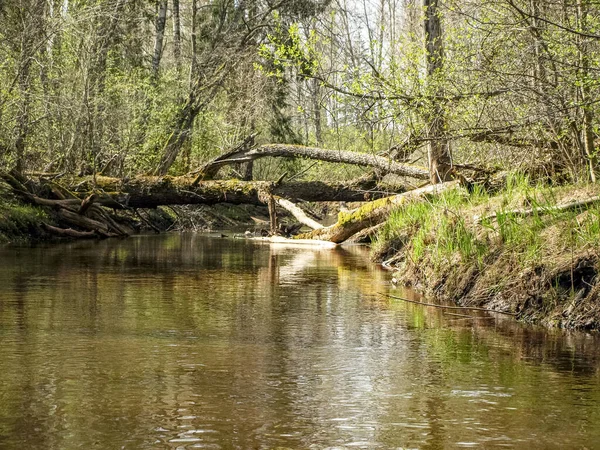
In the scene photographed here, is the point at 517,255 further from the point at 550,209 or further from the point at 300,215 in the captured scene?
the point at 300,215

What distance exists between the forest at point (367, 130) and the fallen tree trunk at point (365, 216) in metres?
0.07

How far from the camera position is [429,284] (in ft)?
39.3

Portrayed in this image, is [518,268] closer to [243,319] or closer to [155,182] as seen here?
[243,319]

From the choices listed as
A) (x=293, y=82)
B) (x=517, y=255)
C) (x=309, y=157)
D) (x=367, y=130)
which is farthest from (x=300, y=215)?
(x=517, y=255)

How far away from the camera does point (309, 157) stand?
939 inches

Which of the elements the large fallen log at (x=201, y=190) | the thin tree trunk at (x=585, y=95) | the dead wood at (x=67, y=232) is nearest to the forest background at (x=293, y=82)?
the thin tree trunk at (x=585, y=95)

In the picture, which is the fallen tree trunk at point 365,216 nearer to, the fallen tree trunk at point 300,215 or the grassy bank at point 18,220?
the fallen tree trunk at point 300,215

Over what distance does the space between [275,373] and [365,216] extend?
13.1 meters

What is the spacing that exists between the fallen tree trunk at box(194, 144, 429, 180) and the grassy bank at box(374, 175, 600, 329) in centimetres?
751

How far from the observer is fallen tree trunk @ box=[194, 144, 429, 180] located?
69.3ft

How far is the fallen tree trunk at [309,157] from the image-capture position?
21125mm

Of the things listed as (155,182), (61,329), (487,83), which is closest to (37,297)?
(61,329)

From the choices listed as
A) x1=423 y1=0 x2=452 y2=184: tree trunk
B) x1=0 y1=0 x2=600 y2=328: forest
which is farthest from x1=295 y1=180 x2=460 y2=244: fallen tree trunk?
x1=423 y1=0 x2=452 y2=184: tree trunk

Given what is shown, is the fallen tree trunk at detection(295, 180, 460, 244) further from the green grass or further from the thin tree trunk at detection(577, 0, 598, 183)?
the thin tree trunk at detection(577, 0, 598, 183)
